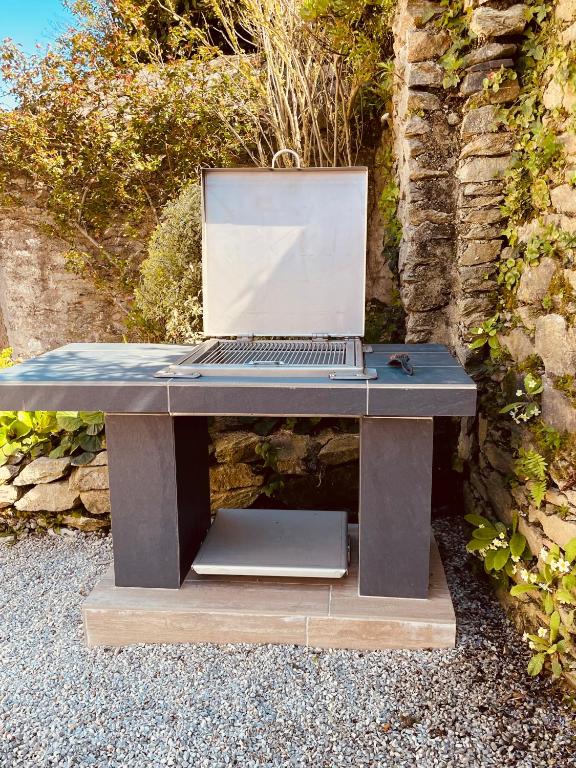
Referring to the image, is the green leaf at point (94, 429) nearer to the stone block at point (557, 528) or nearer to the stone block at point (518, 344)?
the stone block at point (518, 344)

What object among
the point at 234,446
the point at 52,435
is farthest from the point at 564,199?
the point at 52,435

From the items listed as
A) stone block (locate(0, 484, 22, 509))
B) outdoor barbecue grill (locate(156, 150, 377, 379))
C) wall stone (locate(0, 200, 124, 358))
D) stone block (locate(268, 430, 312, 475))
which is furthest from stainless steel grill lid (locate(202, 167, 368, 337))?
wall stone (locate(0, 200, 124, 358))

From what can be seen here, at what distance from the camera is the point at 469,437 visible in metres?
3.19

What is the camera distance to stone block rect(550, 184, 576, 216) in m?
2.07

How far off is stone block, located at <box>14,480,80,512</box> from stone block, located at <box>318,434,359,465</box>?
1444 millimetres

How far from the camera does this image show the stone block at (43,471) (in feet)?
11.0

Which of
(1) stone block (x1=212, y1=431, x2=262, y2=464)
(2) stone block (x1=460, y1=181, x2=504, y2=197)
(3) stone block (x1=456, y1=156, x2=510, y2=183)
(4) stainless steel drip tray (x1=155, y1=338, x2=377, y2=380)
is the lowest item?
(1) stone block (x1=212, y1=431, x2=262, y2=464)

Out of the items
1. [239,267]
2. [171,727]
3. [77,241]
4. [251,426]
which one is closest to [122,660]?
[171,727]

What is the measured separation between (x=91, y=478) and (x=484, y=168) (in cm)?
264

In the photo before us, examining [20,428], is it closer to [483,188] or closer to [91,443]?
[91,443]

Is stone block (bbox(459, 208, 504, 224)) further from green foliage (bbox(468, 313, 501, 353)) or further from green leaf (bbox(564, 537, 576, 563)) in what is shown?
green leaf (bbox(564, 537, 576, 563))

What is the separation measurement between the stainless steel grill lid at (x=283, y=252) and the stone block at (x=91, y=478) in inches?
45.0

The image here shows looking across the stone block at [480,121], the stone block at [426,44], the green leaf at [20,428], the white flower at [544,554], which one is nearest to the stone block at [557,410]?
the white flower at [544,554]

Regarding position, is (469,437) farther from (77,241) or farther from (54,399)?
(77,241)
